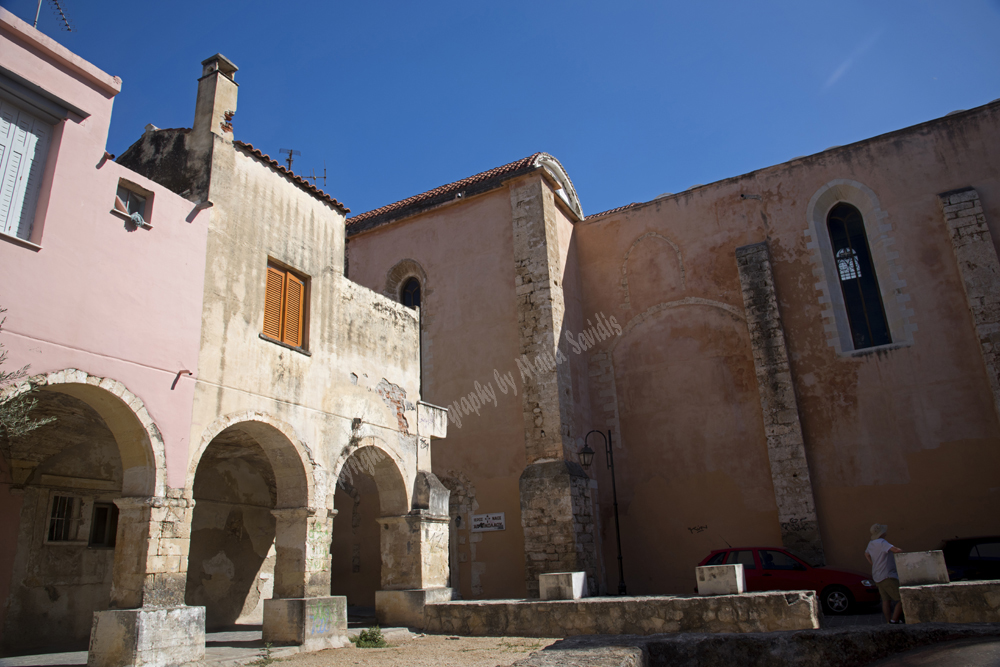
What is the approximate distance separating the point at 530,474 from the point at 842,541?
240 inches

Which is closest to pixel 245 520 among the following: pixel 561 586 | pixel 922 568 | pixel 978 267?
pixel 561 586

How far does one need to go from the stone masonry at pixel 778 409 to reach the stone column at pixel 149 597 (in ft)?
35.1

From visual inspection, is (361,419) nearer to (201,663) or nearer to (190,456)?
(190,456)

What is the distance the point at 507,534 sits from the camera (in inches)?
575

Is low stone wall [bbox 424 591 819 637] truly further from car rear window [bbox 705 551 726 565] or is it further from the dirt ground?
car rear window [bbox 705 551 726 565]

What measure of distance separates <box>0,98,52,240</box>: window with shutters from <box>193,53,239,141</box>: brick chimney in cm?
236

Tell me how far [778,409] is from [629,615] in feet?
22.6

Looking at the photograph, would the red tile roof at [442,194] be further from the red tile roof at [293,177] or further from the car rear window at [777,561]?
the car rear window at [777,561]

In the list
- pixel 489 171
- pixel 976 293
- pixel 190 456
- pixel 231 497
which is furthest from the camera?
pixel 489 171

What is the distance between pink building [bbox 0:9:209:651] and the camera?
6.53 metres

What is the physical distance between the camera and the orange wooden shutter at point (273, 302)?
30.0ft

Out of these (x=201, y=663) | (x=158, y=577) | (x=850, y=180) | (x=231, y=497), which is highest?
(x=850, y=180)

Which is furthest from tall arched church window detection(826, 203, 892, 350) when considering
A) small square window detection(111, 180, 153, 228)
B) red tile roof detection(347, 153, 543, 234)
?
small square window detection(111, 180, 153, 228)

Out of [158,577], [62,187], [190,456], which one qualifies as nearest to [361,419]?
[190,456]
